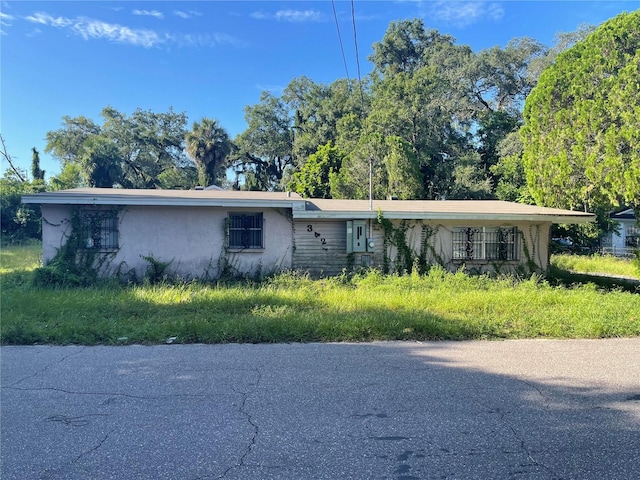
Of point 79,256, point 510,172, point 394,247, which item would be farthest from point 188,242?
point 510,172

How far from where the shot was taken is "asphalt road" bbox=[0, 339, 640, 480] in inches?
113

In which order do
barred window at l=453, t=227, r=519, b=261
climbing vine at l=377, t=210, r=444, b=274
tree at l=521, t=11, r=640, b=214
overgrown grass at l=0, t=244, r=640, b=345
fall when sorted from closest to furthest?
overgrown grass at l=0, t=244, r=640, b=345 → tree at l=521, t=11, r=640, b=214 → climbing vine at l=377, t=210, r=444, b=274 → barred window at l=453, t=227, r=519, b=261

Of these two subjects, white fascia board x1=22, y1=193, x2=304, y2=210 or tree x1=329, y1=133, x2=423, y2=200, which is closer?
white fascia board x1=22, y1=193, x2=304, y2=210

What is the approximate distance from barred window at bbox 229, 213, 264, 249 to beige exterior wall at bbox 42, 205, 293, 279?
162 mm

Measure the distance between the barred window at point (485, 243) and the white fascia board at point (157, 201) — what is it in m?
5.19

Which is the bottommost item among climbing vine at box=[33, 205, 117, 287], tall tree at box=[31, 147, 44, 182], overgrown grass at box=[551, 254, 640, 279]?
overgrown grass at box=[551, 254, 640, 279]

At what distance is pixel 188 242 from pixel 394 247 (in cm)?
625

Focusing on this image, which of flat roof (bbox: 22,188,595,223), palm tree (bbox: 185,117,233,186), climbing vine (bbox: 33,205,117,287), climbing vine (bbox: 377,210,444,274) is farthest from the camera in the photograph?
palm tree (bbox: 185,117,233,186)

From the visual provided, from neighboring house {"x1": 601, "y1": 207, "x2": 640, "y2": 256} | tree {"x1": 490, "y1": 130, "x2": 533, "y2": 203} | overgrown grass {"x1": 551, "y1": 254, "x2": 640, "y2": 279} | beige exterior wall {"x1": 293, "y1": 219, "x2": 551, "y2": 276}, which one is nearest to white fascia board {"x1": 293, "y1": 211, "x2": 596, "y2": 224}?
beige exterior wall {"x1": 293, "y1": 219, "x2": 551, "y2": 276}

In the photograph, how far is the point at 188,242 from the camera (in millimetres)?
11688

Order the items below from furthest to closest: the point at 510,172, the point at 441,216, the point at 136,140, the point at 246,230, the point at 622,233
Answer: the point at 136,140 → the point at 622,233 → the point at 510,172 → the point at 246,230 → the point at 441,216

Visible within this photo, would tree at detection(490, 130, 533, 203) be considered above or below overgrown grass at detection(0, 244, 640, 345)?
above

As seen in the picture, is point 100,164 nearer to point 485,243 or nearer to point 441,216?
point 441,216

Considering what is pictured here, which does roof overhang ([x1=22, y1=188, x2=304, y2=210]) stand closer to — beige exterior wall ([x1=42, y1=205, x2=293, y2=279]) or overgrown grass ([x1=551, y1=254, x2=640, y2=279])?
beige exterior wall ([x1=42, y1=205, x2=293, y2=279])
